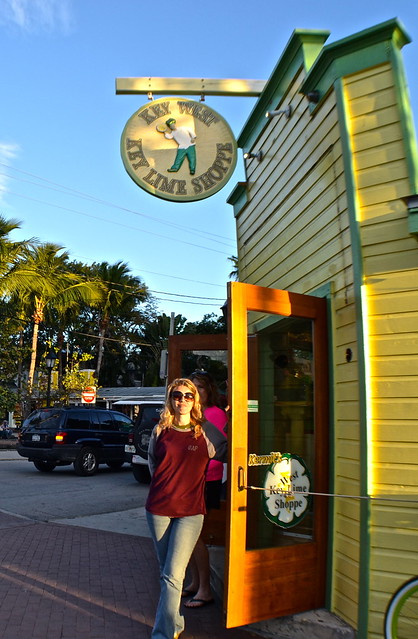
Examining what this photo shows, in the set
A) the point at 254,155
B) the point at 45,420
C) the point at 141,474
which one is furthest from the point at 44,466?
the point at 254,155

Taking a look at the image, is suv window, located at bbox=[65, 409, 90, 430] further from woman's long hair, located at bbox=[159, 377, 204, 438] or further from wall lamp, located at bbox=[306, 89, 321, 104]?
wall lamp, located at bbox=[306, 89, 321, 104]

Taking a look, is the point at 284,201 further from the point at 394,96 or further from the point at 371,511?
the point at 371,511

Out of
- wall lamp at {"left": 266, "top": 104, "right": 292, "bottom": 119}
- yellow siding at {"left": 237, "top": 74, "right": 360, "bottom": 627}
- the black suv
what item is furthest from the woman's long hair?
the black suv

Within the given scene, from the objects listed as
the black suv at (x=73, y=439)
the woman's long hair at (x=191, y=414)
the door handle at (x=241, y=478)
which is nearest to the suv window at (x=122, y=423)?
the black suv at (x=73, y=439)

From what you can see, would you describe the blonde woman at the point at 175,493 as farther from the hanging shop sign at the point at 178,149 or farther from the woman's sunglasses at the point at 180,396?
the hanging shop sign at the point at 178,149

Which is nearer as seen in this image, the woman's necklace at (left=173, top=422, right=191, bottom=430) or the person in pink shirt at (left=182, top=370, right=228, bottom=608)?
the woman's necklace at (left=173, top=422, right=191, bottom=430)

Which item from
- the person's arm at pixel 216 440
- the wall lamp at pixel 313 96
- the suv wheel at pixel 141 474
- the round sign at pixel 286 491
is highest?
the wall lamp at pixel 313 96

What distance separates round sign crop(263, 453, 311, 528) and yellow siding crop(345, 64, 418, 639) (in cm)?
62

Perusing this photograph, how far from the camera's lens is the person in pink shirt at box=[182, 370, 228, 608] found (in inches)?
181

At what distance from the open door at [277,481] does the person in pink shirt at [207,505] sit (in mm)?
349

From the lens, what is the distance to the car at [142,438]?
12.5 m

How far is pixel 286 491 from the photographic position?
152 inches

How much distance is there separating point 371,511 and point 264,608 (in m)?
0.94

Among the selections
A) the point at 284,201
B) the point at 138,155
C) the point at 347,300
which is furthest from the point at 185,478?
the point at 138,155
